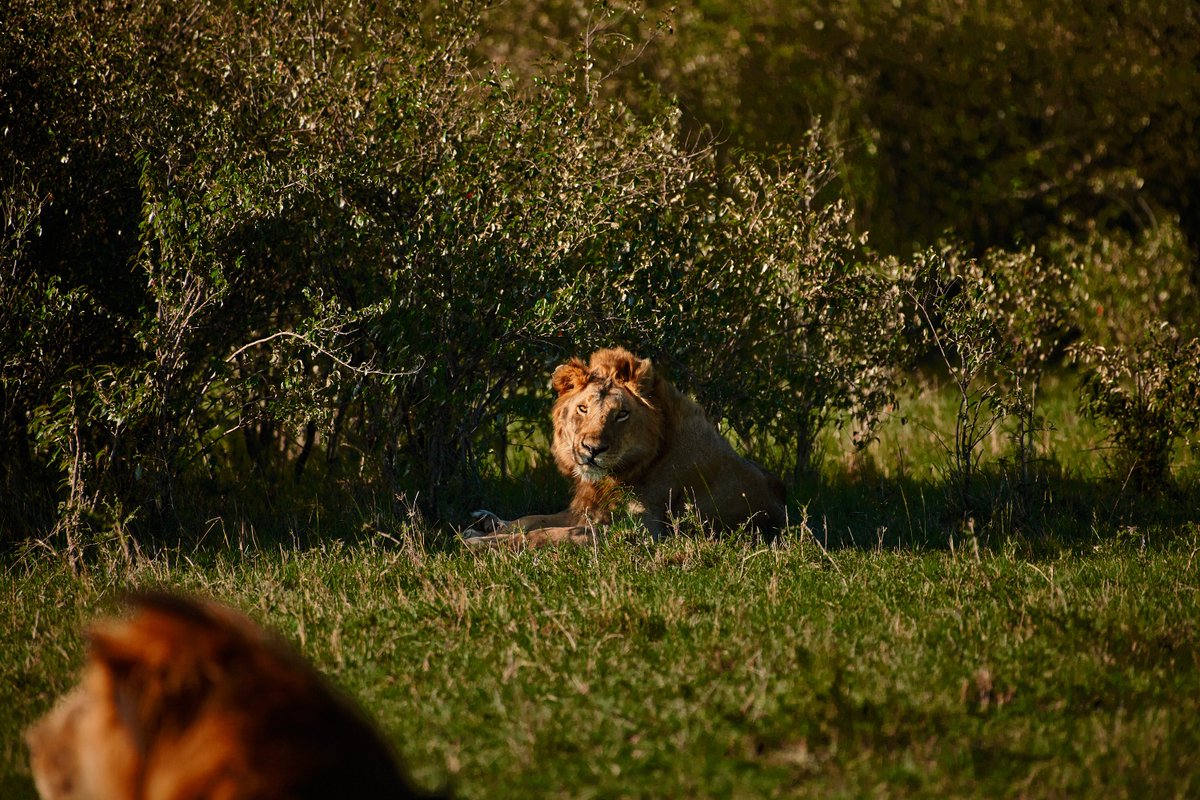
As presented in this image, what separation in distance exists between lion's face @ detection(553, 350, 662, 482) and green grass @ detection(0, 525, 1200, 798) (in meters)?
0.63

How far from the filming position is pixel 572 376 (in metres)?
7.89

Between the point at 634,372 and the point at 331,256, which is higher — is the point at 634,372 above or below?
below

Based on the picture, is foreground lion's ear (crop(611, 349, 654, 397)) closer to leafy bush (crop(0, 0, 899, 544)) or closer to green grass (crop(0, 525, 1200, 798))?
leafy bush (crop(0, 0, 899, 544))

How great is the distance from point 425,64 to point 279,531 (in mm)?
3201

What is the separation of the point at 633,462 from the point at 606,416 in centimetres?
38

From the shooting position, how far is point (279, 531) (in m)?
8.42

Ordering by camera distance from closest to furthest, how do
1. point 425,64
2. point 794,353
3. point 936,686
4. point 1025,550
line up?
point 936,686
point 1025,550
point 425,64
point 794,353

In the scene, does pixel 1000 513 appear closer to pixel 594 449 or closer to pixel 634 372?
pixel 634 372

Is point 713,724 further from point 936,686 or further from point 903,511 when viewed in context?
point 903,511

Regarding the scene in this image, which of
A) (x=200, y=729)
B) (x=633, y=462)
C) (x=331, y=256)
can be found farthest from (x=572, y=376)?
(x=200, y=729)

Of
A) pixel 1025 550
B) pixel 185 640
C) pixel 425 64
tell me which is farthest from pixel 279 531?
pixel 185 640

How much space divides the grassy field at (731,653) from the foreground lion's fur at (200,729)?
1.18 meters

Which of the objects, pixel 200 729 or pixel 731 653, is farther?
pixel 731 653

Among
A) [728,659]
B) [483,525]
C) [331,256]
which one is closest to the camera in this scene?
[728,659]
